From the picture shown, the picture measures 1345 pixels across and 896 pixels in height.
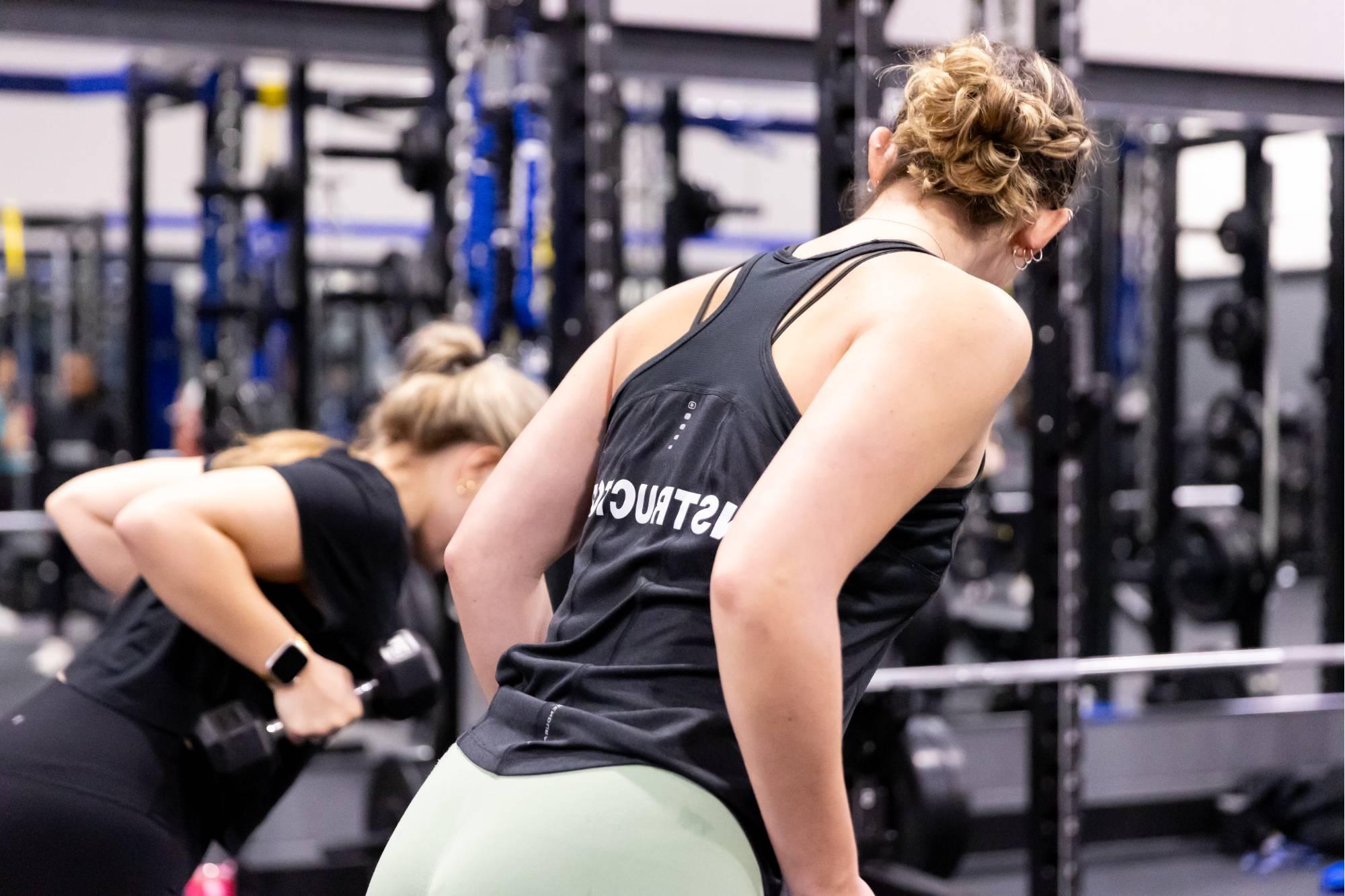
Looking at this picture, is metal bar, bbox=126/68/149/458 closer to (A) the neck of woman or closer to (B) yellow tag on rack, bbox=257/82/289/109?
(B) yellow tag on rack, bbox=257/82/289/109

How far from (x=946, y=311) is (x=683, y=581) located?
0.93 ft

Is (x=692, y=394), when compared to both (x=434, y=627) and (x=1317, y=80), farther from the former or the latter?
(x=1317, y=80)

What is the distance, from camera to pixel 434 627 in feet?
13.0

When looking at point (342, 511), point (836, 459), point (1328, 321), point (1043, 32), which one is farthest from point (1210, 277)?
point (836, 459)

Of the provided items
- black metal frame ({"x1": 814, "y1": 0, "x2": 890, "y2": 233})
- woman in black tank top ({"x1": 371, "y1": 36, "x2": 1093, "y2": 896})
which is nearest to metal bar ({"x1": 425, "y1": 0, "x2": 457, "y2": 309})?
black metal frame ({"x1": 814, "y1": 0, "x2": 890, "y2": 233})

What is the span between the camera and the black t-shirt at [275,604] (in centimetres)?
183

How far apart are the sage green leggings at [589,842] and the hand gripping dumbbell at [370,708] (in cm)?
81

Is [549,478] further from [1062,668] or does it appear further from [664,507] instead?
[1062,668]

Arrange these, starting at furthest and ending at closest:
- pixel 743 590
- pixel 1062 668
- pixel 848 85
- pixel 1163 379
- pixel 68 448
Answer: pixel 68 448 < pixel 1163 379 < pixel 1062 668 < pixel 848 85 < pixel 743 590

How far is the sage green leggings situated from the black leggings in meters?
0.84

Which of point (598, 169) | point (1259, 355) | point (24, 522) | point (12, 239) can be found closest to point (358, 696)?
point (598, 169)

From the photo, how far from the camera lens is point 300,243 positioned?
472 cm

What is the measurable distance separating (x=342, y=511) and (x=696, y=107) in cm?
426

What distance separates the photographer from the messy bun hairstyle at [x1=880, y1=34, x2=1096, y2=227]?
3.80 feet
